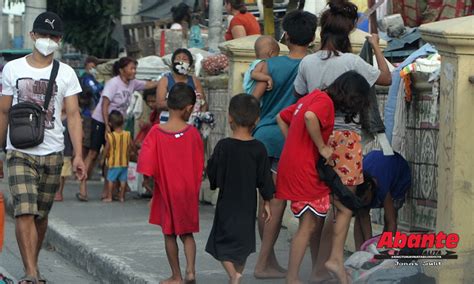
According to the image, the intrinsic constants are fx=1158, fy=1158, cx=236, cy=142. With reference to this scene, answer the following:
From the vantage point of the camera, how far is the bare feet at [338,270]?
7586 mm

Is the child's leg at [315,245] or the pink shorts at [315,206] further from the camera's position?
the child's leg at [315,245]

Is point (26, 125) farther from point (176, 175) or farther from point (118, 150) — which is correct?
point (118, 150)

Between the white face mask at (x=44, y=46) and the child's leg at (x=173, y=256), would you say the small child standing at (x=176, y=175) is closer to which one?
the child's leg at (x=173, y=256)

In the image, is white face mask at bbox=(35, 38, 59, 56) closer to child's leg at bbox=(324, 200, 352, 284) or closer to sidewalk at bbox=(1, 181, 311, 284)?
sidewalk at bbox=(1, 181, 311, 284)

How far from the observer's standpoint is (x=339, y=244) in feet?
25.1

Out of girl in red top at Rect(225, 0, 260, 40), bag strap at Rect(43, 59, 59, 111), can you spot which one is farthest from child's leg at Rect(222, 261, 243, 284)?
girl in red top at Rect(225, 0, 260, 40)

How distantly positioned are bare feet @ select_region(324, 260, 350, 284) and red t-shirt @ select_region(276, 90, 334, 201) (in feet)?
1.46

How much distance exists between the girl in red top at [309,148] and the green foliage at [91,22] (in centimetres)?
1945

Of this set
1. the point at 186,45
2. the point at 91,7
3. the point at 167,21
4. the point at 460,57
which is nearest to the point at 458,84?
the point at 460,57

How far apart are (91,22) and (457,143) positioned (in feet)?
70.1

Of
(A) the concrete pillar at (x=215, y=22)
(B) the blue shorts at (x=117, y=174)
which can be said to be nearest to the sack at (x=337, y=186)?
(B) the blue shorts at (x=117, y=174)

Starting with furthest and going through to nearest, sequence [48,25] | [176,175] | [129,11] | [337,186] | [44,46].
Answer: [129,11]
[48,25]
[44,46]
[176,175]
[337,186]

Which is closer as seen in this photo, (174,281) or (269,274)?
(174,281)

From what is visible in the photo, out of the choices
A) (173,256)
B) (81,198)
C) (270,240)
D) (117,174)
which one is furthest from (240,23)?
(173,256)
